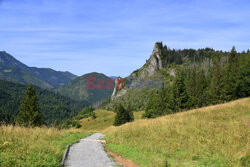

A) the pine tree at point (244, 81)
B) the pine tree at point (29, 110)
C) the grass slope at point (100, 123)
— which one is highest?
the pine tree at point (244, 81)

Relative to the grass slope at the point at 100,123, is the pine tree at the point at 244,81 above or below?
above

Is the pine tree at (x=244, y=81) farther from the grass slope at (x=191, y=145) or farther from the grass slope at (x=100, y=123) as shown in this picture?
the grass slope at (x=100, y=123)

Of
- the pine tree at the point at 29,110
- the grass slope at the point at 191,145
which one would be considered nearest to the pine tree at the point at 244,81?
the grass slope at the point at 191,145

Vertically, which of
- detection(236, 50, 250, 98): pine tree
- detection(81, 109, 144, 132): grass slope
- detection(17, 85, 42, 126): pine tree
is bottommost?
detection(81, 109, 144, 132): grass slope

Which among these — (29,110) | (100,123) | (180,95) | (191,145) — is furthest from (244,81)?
(100,123)

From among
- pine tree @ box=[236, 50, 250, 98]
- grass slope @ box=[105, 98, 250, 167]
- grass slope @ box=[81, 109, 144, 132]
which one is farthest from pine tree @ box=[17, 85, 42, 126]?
grass slope @ box=[81, 109, 144, 132]

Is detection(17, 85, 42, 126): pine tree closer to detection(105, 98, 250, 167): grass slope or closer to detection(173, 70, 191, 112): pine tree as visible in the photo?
detection(105, 98, 250, 167): grass slope

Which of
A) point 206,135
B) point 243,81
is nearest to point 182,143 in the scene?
point 206,135

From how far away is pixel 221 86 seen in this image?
185 feet

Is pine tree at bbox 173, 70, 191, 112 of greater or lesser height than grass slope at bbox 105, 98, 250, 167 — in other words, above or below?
above

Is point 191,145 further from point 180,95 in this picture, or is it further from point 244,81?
point 244,81

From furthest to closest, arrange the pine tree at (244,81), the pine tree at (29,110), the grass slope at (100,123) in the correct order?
the grass slope at (100,123) < the pine tree at (244,81) < the pine tree at (29,110)

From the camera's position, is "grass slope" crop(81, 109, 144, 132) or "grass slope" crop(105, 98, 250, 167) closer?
"grass slope" crop(105, 98, 250, 167)

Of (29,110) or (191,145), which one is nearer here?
(191,145)
